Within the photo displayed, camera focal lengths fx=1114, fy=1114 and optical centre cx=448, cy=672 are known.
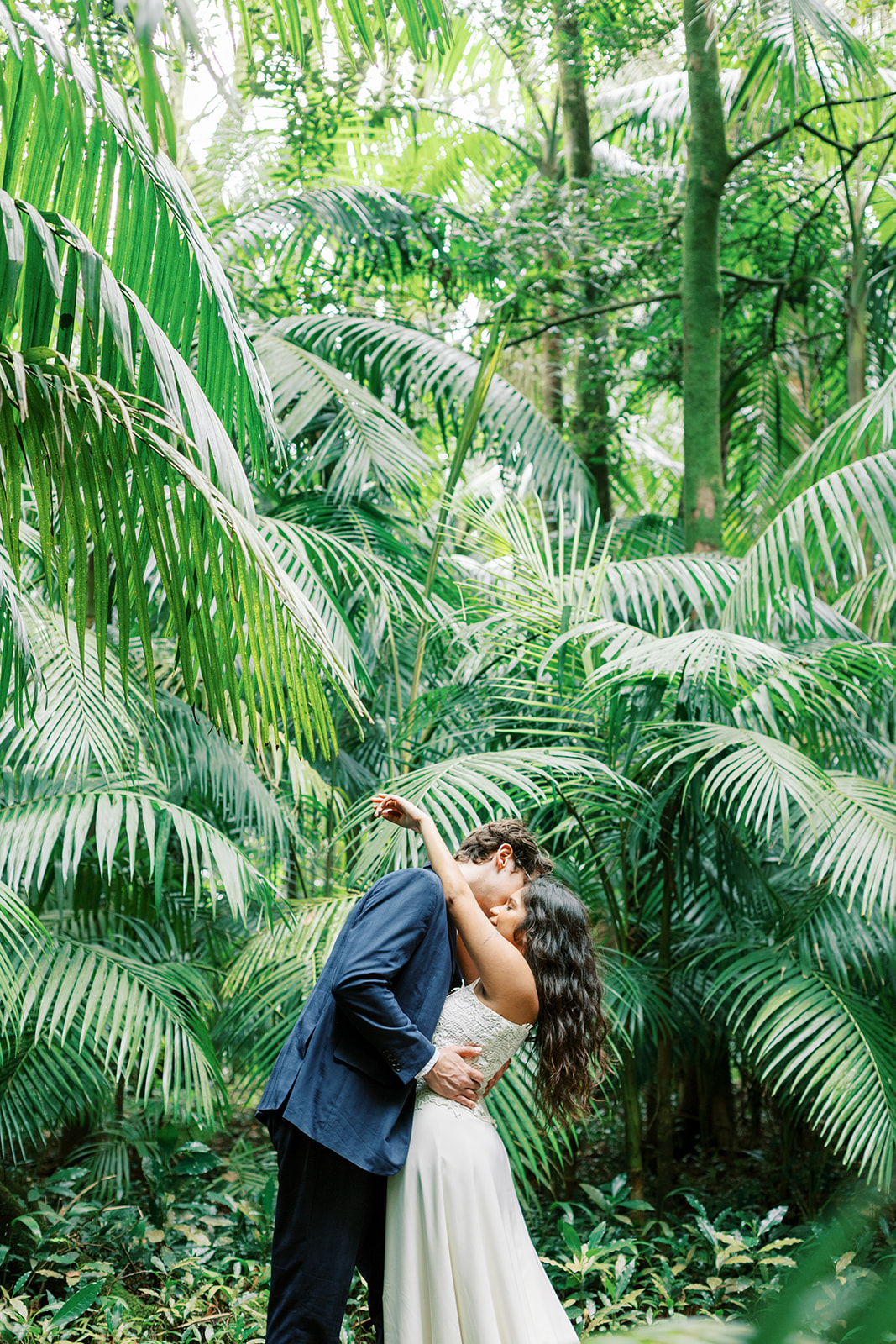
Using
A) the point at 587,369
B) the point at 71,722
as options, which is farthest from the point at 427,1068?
the point at 587,369

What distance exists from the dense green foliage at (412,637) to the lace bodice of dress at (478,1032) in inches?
28.5

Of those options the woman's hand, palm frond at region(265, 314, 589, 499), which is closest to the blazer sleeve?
the woman's hand

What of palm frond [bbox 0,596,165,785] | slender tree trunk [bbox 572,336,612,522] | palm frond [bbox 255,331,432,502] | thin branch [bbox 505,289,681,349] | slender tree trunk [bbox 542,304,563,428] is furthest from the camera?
slender tree trunk [bbox 542,304,563,428]

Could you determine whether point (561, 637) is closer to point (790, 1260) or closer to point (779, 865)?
point (779, 865)

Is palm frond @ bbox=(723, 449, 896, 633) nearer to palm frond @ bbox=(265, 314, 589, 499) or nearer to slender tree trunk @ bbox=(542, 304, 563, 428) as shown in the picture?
palm frond @ bbox=(265, 314, 589, 499)

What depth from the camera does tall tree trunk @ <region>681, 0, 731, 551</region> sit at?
492 cm

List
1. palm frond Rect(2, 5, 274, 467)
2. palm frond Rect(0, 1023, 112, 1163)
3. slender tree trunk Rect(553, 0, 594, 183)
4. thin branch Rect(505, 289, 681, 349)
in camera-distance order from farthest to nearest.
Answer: slender tree trunk Rect(553, 0, 594, 183), thin branch Rect(505, 289, 681, 349), palm frond Rect(0, 1023, 112, 1163), palm frond Rect(2, 5, 274, 467)

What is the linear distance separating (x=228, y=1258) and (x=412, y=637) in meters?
2.64

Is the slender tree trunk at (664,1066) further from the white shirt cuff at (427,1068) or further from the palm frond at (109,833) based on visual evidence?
the white shirt cuff at (427,1068)

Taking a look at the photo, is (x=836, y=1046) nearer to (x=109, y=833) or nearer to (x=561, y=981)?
(x=561, y=981)

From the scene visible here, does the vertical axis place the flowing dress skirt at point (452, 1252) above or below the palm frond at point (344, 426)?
below

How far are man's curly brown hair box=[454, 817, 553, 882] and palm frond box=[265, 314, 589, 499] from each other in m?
3.15

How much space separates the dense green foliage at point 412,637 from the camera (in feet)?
6.82

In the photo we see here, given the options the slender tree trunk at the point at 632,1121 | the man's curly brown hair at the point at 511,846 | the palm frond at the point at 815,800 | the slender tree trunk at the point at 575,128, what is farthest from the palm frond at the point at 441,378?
the man's curly brown hair at the point at 511,846
